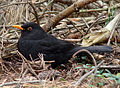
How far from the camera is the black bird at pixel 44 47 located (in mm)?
3671

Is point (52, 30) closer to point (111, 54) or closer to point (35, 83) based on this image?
point (111, 54)

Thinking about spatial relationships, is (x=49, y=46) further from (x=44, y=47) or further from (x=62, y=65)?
(x=62, y=65)

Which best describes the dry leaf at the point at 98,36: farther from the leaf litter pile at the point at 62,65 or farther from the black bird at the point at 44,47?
the black bird at the point at 44,47

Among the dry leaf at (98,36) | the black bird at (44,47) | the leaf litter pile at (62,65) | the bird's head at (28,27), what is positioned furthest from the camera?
the dry leaf at (98,36)

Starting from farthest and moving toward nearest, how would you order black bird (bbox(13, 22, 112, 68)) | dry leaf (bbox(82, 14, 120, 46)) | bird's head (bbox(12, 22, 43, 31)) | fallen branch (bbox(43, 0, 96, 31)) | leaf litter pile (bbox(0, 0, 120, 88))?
dry leaf (bbox(82, 14, 120, 46)) < fallen branch (bbox(43, 0, 96, 31)) < bird's head (bbox(12, 22, 43, 31)) < black bird (bbox(13, 22, 112, 68)) < leaf litter pile (bbox(0, 0, 120, 88))

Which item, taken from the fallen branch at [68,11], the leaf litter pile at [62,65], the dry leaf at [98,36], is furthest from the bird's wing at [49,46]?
the fallen branch at [68,11]

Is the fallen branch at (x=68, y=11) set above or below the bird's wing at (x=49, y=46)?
above

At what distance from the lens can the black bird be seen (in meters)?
3.67

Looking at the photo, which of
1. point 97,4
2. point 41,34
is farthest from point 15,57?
point 97,4

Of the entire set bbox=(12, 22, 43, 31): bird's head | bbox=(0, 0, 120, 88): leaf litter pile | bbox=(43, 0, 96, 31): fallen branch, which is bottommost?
bbox=(0, 0, 120, 88): leaf litter pile

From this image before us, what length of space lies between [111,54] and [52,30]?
137 centimetres

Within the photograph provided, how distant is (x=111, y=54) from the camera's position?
388 centimetres

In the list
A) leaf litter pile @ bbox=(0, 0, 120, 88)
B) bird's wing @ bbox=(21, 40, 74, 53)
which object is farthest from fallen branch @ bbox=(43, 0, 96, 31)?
bird's wing @ bbox=(21, 40, 74, 53)

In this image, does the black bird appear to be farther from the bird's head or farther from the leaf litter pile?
the leaf litter pile
